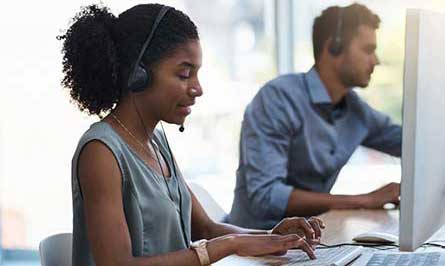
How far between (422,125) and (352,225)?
72 cm

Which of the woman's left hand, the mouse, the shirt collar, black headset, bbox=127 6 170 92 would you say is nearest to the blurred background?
the shirt collar

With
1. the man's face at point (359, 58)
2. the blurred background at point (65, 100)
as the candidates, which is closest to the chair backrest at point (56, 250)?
the man's face at point (359, 58)

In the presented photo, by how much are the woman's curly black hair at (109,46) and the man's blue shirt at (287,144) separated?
33.3 inches

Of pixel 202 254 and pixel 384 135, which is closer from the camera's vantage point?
pixel 202 254

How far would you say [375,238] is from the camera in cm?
171

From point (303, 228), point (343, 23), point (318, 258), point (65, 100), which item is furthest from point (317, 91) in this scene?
point (65, 100)

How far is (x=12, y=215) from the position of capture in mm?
3932

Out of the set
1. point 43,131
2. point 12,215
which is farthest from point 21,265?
point 43,131

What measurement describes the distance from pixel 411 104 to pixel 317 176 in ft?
3.90

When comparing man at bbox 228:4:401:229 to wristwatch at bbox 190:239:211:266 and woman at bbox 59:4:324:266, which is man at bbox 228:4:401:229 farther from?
wristwatch at bbox 190:239:211:266

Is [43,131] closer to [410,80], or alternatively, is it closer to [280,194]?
[280,194]

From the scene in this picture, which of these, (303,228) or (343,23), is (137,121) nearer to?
(303,228)

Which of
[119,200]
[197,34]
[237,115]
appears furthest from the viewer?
[237,115]

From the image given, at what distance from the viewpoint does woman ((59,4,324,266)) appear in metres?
1.38
